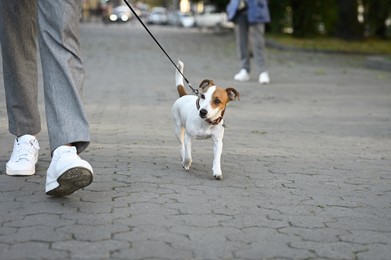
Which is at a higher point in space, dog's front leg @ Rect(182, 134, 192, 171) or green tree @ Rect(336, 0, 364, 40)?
dog's front leg @ Rect(182, 134, 192, 171)

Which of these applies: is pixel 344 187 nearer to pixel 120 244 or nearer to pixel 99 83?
pixel 120 244

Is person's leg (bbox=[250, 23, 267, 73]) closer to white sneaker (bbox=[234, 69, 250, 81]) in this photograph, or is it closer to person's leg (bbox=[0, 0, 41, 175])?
white sneaker (bbox=[234, 69, 250, 81])

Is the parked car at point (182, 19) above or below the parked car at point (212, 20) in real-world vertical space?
below

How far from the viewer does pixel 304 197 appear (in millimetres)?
5180

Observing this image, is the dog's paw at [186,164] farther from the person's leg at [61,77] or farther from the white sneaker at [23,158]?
the person's leg at [61,77]

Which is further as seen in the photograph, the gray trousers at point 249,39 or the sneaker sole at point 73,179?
the gray trousers at point 249,39

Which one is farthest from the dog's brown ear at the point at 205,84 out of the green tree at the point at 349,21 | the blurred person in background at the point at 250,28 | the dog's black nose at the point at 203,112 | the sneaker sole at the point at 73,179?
the green tree at the point at 349,21

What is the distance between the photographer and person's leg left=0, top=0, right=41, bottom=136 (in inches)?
208

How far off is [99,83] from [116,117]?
4.55m

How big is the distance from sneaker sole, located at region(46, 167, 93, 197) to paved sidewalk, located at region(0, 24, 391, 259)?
0.37 ft

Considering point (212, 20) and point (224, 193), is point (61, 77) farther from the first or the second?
point (212, 20)

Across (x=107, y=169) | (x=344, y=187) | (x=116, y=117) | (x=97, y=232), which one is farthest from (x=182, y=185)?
(x=116, y=117)

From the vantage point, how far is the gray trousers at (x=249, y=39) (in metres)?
14.6

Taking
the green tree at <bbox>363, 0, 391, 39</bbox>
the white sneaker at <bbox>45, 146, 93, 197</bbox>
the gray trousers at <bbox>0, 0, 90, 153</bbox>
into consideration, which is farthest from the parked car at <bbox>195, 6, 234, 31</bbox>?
the white sneaker at <bbox>45, 146, 93, 197</bbox>
